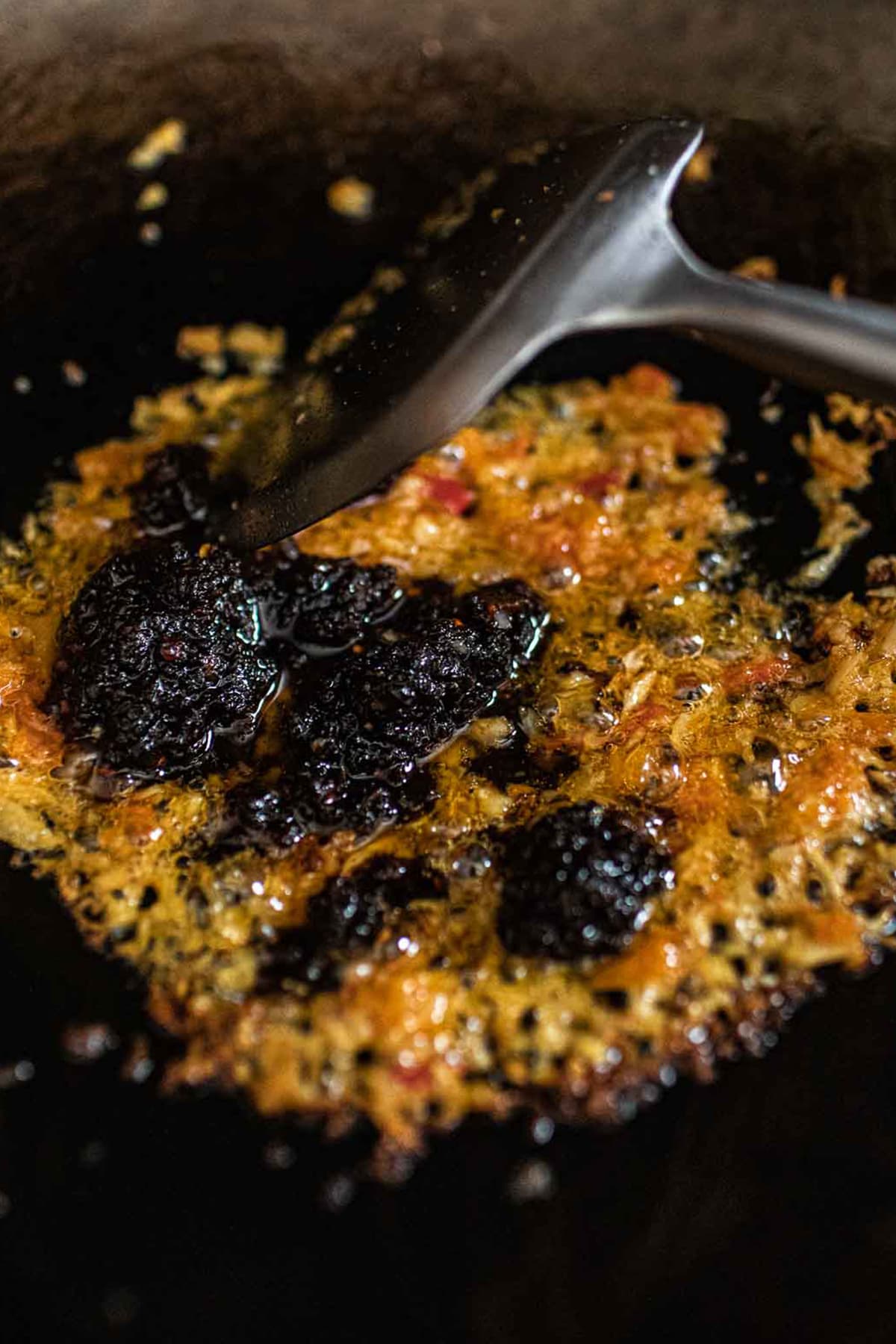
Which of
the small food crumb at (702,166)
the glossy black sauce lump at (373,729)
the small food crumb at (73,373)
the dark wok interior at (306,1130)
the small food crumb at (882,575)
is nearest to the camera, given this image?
the dark wok interior at (306,1130)

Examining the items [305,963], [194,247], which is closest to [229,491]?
[194,247]

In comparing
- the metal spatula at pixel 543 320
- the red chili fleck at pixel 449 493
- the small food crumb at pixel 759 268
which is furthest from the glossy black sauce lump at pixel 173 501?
the small food crumb at pixel 759 268

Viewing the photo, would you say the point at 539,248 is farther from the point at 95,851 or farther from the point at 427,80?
the point at 95,851

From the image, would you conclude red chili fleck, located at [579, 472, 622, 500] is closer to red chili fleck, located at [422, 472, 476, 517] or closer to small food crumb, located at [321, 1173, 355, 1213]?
red chili fleck, located at [422, 472, 476, 517]

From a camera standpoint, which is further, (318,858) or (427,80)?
(427,80)

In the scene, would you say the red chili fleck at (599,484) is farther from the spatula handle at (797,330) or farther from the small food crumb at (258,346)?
the small food crumb at (258,346)

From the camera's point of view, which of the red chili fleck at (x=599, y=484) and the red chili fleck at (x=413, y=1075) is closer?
the red chili fleck at (x=413, y=1075)

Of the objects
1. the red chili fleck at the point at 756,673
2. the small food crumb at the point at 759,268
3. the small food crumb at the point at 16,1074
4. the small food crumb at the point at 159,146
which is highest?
the small food crumb at the point at 159,146
